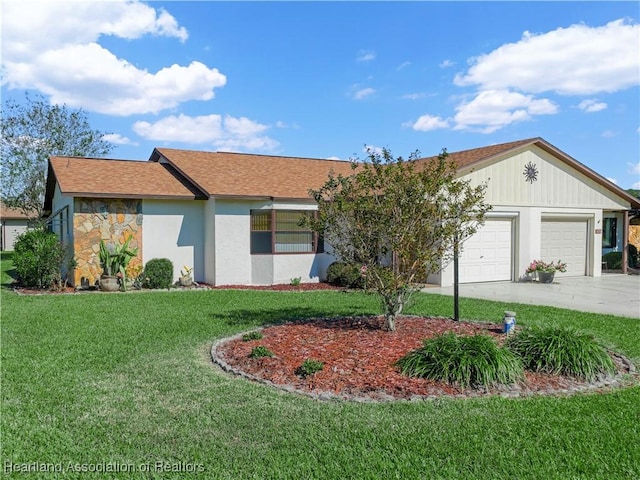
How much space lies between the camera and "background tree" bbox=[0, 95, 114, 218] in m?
27.5

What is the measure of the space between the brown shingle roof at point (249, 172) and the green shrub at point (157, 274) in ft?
8.95

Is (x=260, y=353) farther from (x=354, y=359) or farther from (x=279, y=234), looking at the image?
(x=279, y=234)

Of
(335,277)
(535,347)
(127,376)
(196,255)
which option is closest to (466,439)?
(535,347)

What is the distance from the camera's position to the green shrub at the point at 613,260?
21.4m

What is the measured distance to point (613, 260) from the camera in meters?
21.5

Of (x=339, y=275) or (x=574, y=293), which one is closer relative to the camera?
(x=574, y=293)

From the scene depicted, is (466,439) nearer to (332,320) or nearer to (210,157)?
(332,320)

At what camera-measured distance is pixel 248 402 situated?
197 inches

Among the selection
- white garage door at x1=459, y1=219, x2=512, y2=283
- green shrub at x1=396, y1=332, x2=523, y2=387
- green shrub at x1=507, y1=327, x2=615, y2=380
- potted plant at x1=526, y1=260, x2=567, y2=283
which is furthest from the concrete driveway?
green shrub at x1=396, y1=332, x2=523, y2=387

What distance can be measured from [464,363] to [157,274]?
11.5m

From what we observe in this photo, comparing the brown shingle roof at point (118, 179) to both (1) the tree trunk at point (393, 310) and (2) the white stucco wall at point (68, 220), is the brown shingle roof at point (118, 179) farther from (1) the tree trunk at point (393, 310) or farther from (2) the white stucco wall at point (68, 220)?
(1) the tree trunk at point (393, 310)

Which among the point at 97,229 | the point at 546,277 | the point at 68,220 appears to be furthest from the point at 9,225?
the point at 546,277

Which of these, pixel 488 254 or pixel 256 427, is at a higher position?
pixel 488 254

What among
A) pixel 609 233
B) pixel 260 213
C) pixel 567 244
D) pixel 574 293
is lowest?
pixel 574 293
